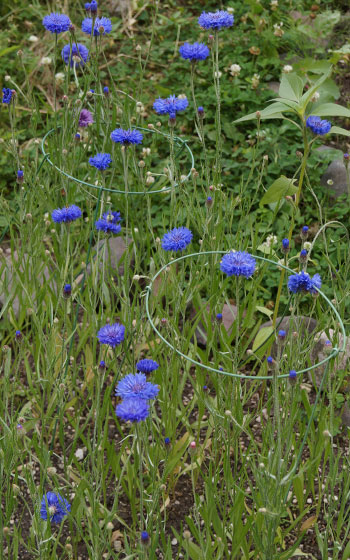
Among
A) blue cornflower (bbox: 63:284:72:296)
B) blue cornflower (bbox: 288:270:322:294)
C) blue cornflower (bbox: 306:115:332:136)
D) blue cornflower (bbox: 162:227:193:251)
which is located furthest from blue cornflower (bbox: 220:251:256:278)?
blue cornflower (bbox: 306:115:332:136)

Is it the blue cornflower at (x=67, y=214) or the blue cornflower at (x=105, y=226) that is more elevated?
the blue cornflower at (x=67, y=214)

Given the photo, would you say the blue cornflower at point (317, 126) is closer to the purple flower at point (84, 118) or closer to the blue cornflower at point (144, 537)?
the purple flower at point (84, 118)

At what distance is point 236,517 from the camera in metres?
1.75

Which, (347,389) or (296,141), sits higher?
(296,141)

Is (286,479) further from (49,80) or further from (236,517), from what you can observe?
(49,80)

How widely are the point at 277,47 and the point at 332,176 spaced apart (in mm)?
961

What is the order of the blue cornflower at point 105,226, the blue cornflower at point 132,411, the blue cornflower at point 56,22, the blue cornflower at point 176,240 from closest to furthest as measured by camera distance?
the blue cornflower at point 132,411 < the blue cornflower at point 176,240 < the blue cornflower at point 105,226 < the blue cornflower at point 56,22

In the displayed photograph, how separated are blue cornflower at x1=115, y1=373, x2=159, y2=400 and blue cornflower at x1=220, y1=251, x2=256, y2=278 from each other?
1.14ft

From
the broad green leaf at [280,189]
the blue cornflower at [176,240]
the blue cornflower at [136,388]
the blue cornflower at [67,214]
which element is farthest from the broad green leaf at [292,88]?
the blue cornflower at [136,388]

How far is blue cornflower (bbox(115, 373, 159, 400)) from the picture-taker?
4.69 feet

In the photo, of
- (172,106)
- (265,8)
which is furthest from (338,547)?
(265,8)

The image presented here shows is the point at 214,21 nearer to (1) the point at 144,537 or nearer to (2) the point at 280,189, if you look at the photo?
(2) the point at 280,189

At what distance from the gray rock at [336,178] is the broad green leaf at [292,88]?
1093mm

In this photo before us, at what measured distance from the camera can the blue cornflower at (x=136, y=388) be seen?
1431 millimetres
